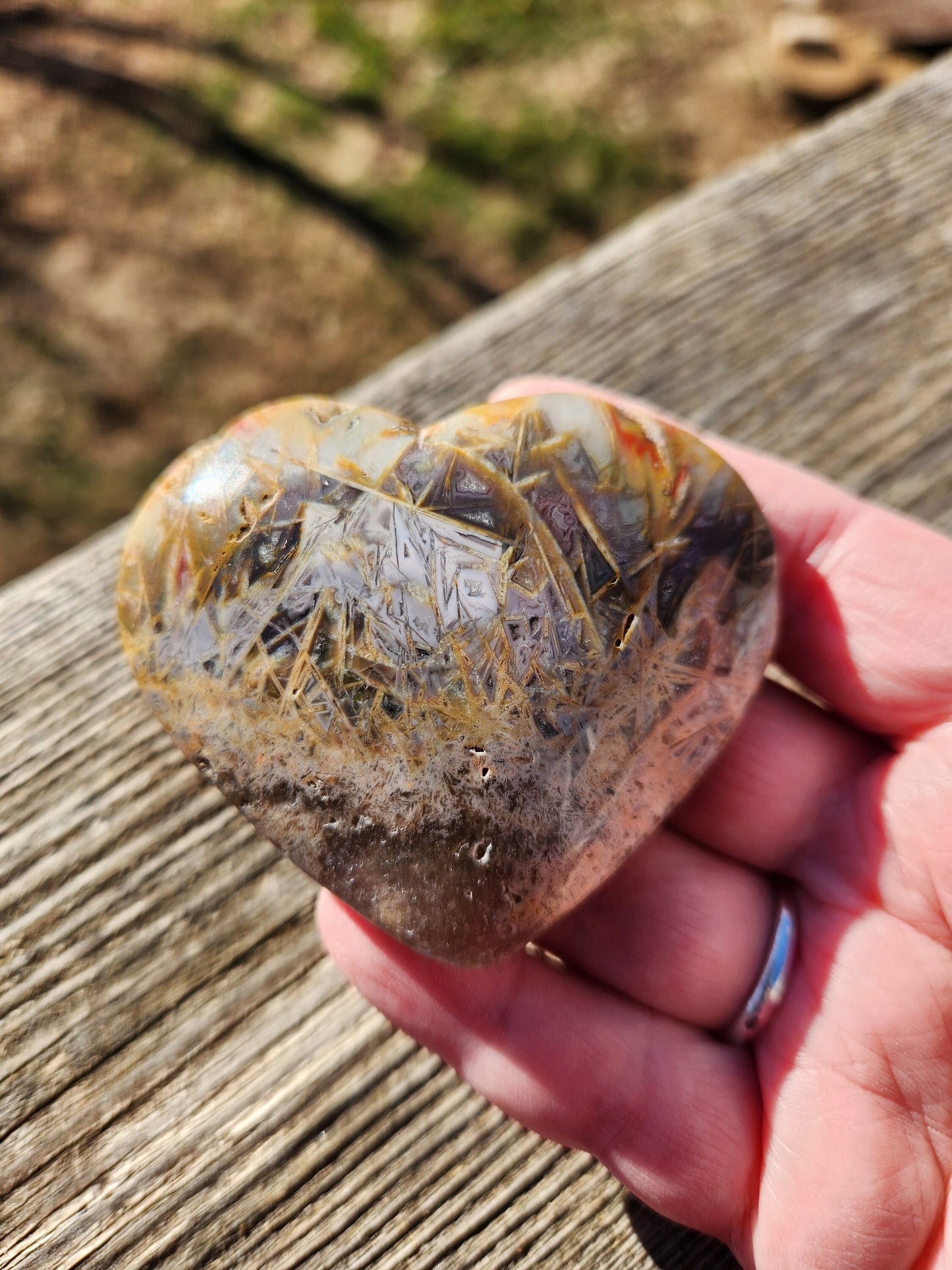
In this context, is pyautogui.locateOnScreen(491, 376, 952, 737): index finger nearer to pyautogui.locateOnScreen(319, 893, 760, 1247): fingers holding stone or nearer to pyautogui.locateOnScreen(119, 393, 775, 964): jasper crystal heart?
pyautogui.locateOnScreen(119, 393, 775, 964): jasper crystal heart

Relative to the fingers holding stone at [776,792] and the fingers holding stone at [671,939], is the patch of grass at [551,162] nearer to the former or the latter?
the fingers holding stone at [776,792]

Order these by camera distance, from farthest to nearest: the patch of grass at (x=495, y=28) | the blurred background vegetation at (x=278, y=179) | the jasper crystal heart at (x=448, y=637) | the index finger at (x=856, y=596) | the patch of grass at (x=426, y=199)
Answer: the patch of grass at (x=495, y=28), the patch of grass at (x=426, y=199), the blurred background vegetation at (x=278, y=179), the index finger at (x=856, y=596), the jasper crystal heart at (x=448, y=637)

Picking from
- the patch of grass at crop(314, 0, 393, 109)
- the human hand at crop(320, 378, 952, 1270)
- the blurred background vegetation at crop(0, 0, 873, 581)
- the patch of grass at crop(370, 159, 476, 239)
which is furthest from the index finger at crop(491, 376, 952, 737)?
the patch of grass at crop(314, 0, 393, 109)

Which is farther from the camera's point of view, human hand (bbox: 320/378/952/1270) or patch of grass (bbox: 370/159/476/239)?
patch of grass (bbox: 370/159/476/239)

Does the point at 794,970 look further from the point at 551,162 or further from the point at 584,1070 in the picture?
the point at 551,162

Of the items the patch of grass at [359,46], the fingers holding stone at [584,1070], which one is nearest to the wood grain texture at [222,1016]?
the fingers holding stone at [584,1070]

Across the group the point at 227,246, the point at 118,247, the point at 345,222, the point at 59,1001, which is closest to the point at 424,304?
the point at 345,222

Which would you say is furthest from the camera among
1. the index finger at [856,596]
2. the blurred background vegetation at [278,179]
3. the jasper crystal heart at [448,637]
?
the blurred background vegetation at [278,179]

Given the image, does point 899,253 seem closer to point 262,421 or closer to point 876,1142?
point 262,421
